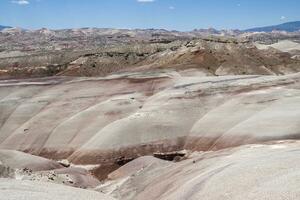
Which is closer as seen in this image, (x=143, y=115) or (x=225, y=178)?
(x=225, y=178)

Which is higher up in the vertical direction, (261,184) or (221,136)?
(261,184)

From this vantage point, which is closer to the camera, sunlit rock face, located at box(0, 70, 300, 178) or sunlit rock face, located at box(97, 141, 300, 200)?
sunlit rock face, located at box(97, 141, 300, 200)

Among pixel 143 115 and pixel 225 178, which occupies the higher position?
pixel 225 178

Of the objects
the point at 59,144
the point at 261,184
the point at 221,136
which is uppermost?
the point at 261,184

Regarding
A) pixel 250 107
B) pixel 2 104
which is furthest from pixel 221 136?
pixel 2 104

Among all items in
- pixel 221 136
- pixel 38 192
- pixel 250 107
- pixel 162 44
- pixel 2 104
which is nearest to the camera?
pixel 38 192

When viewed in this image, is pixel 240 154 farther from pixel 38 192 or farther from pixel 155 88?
pixel 155 88

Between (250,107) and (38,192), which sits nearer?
(38,192)

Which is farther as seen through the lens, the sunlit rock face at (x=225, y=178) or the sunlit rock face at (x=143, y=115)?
the sunlit rock face at (x=143, y=115)
